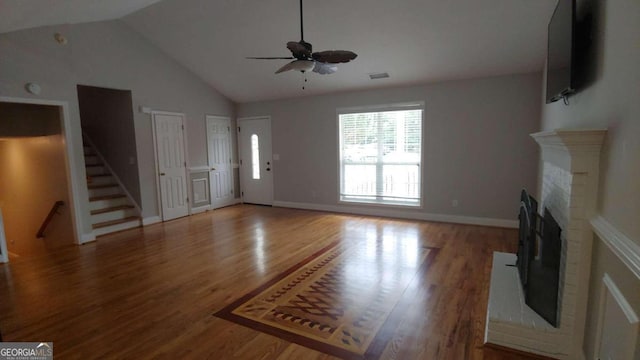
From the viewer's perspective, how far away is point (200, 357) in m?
2.16

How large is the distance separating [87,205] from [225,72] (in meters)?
3.38

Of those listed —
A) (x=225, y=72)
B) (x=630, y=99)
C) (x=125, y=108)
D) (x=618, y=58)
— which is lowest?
(x=630, y=99)

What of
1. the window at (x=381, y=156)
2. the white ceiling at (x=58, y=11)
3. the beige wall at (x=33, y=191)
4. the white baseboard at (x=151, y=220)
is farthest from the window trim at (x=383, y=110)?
the beige wall at (x=33, y=191)

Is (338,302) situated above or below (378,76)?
below

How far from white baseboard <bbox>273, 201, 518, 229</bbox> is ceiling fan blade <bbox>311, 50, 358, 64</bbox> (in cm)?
373

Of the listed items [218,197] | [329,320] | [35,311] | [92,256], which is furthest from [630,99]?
[218,197]

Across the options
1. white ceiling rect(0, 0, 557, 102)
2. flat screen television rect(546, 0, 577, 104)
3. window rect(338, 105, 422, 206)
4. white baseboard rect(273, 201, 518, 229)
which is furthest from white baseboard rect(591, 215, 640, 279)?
window rect(338, 105, 422, 206)

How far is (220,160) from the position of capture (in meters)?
7.48

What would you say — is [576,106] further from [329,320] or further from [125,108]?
[125,108]

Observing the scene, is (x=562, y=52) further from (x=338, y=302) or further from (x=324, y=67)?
(x=338, y=302)

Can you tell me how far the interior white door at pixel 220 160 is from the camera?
722 cm

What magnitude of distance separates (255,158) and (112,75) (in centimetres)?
337

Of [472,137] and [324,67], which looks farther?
[472,137]

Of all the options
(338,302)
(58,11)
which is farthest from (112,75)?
(338,302)
